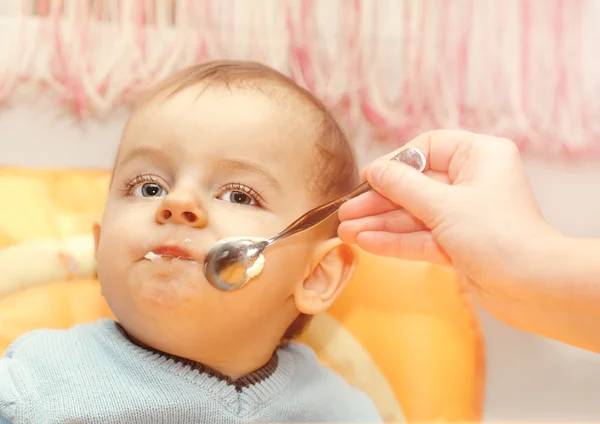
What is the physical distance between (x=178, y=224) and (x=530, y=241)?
0.39m

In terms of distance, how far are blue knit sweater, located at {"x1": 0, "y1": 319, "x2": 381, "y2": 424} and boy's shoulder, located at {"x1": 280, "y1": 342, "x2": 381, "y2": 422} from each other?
16 mm

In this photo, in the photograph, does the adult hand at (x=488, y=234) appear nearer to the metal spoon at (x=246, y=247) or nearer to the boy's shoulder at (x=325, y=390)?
the metal spoon at (x=246, y=247)

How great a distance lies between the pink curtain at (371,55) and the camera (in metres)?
1.23

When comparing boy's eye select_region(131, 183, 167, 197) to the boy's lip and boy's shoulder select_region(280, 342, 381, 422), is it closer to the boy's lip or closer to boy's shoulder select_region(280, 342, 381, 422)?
the boy's lip

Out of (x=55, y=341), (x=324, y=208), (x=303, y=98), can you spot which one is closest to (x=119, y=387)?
(x=55, y=341)

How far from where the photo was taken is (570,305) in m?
0.68

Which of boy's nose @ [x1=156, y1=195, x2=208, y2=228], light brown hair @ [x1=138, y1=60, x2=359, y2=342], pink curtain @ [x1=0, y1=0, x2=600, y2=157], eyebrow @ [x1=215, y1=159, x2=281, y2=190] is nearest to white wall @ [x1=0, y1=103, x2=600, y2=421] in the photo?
pink curtain @ [x1=0, y1=0, x2=600, y2=157]

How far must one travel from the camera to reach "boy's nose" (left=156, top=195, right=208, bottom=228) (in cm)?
77

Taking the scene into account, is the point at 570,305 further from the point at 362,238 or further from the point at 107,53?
the point at 107,53

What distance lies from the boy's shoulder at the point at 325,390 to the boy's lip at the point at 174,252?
0.27 m

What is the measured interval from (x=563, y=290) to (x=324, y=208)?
30 centimetres

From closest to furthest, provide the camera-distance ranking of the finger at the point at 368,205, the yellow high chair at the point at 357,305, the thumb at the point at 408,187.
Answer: the thumb at the point at 408,187 < the finger at the point at 368,205 < the yellow high chair at the point at 357,305

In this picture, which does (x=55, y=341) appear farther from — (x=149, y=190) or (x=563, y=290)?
(x=563, y=290)

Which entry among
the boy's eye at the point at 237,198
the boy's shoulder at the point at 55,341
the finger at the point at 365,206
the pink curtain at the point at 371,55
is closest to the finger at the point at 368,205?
the finger at the point at 365,206
